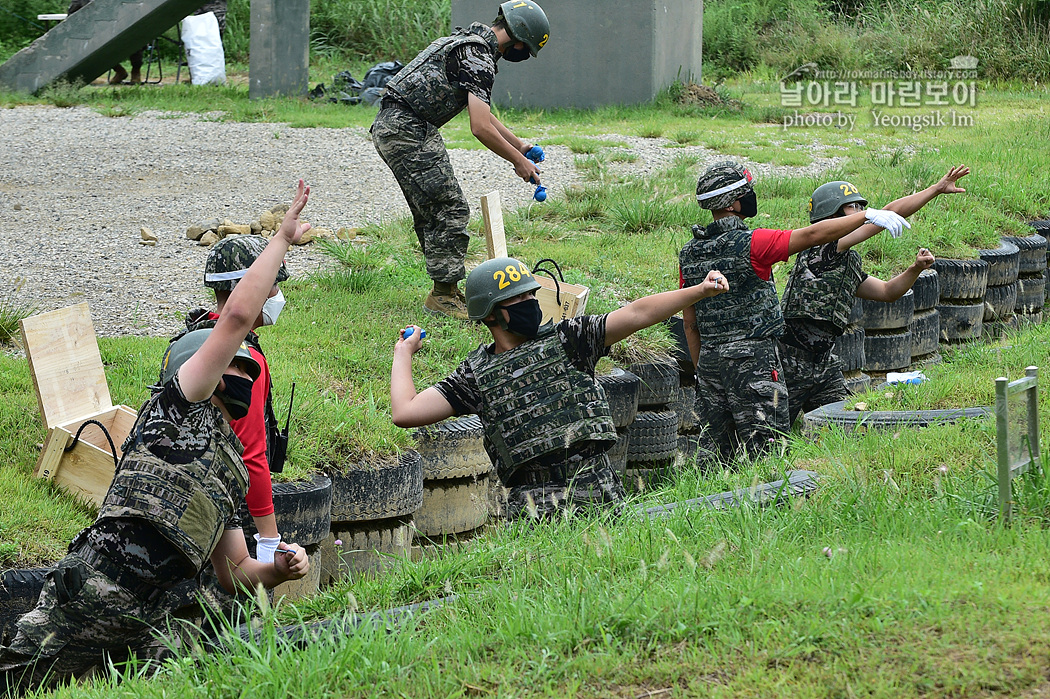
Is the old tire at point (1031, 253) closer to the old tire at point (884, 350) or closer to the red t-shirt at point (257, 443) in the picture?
the old tire at point (884, 350)

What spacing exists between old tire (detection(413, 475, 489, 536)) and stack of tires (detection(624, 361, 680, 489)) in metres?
1.07

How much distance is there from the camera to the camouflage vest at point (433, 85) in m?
6.11

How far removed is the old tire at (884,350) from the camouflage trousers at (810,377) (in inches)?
51.4

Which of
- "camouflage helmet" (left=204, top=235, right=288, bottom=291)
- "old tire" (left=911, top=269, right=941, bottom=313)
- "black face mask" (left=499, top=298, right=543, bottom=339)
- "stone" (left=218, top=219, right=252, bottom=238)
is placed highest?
"camouflage helmet" (left=204, top=235, right=288, bottom=291)

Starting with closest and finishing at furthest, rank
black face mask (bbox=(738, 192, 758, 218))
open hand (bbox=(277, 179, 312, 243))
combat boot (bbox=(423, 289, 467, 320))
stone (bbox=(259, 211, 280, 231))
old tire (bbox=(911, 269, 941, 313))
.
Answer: open hand (bbox=(277, 179, 312, 243)) < black face mask (bbox=(738, 192, 758, 218)) < combat boot (bbox=(423, 289, 467, 320)) < old tire (bbox=(911, 269, 941, 313)) < stone (bbox=(259, 211, 280, 231))

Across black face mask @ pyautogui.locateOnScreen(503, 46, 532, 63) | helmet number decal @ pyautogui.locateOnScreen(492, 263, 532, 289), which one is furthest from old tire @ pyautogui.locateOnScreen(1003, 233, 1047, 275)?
helmet number decal @ pyautogui.locateOnScreen(492, 263, 532, 289)

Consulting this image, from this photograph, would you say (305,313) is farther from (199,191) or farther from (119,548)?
(199,191)

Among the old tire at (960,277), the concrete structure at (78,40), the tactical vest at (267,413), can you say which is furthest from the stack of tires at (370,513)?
the concrete structure at (78,40)

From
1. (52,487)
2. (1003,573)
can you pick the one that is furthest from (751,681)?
(52,487)

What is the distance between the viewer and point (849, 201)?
595cm

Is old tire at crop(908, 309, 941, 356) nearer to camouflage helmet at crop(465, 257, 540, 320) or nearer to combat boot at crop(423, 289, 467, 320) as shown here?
combat boot at crop(423, 289, 467, 320)

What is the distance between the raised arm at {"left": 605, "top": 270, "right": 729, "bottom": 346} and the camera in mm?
3580

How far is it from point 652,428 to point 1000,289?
13.3 feet

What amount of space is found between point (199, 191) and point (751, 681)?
8552 millimetres
